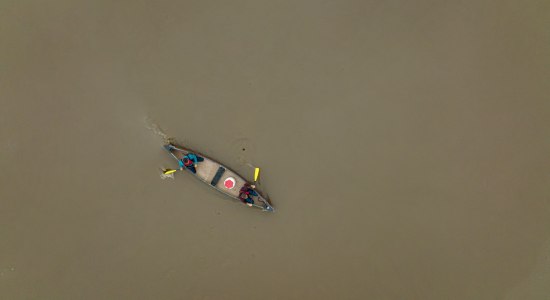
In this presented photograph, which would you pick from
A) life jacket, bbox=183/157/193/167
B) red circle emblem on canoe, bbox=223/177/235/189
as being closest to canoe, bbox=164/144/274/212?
red circle emblem on canoe, bbox=223/177/235/189

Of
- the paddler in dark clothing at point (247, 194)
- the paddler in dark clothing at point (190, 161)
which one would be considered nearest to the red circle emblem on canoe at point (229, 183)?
the paddler in dark clothing at point (247, 194)

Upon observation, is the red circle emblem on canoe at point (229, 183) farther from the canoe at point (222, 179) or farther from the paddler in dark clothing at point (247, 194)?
the paddler in dark clothing at point (247, 194)

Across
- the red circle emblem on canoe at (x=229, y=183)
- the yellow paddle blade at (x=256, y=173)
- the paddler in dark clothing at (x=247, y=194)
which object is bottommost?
the paddler in dark clothing at (x=247, y=194)

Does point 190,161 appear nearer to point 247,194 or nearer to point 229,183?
point 229,183

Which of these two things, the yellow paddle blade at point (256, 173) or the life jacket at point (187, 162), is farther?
the yellow paddle blade at point (256, 173)

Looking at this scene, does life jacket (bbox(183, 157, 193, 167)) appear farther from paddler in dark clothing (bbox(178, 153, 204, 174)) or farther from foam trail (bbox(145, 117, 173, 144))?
foam trail (bbox(145, 117, 173, 144))

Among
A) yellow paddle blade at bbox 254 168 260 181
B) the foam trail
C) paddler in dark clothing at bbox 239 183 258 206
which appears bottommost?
paddler in dark clothing at bbox 239 183 258 206

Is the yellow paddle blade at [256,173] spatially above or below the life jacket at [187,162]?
above
